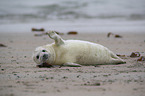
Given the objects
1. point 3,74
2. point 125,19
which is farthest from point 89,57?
point 125,19

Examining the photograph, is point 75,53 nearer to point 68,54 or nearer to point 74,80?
point 68,54

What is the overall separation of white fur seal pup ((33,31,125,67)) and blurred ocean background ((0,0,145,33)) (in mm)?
12604

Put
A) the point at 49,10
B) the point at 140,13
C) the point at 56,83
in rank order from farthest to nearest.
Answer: the point at 49,10, the point at 140,13, the point at 56,83

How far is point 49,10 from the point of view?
23.2m

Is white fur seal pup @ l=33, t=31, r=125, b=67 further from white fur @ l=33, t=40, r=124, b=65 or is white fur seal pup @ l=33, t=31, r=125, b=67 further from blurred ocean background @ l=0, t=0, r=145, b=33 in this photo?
blurred ocean background @ l=0, t=0, r=145, b=33

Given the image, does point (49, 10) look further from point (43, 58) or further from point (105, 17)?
point (43, 58)

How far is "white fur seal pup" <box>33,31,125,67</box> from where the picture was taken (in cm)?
457

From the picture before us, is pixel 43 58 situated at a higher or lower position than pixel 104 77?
higher

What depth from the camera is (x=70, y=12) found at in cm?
2186

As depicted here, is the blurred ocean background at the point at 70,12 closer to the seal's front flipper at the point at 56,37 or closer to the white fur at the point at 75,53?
the white fur at the point at 75,53

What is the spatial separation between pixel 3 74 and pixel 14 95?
4.04ft

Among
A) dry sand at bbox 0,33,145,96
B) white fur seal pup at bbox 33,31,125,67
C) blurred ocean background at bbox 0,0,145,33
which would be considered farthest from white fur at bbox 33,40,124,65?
blurred ocean background at bbox 0,0,145,33

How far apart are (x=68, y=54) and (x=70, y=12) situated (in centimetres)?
1746

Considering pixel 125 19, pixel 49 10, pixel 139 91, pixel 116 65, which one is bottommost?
pixel 139 91
